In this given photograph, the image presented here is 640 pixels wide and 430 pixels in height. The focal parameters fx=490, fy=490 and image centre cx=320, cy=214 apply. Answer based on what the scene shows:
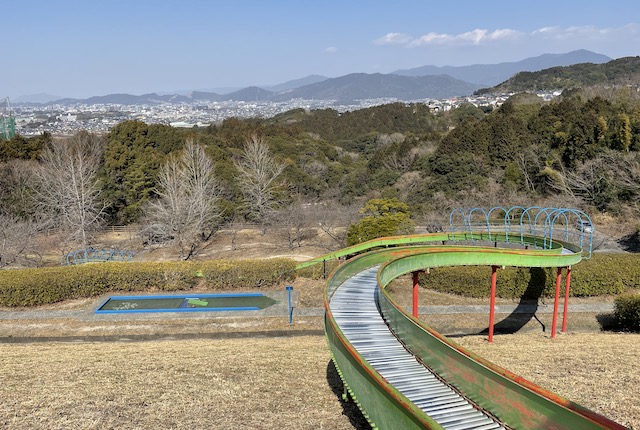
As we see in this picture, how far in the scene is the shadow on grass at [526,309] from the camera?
55.7ft

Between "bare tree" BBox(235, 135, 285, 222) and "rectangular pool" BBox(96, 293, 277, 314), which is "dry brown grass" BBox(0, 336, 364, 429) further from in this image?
"bare tree" BBox(235, 135, 285, 222)

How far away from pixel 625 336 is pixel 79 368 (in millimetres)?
15335

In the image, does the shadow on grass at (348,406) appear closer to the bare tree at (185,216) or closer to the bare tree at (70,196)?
the bare tree at (185,216)

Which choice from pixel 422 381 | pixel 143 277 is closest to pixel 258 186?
pixel 143 277

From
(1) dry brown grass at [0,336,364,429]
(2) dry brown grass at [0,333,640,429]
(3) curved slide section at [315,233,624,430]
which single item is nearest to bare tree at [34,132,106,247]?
(2) dry brown grass at [0,333,640,429]

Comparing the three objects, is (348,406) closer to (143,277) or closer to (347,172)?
(143,277)

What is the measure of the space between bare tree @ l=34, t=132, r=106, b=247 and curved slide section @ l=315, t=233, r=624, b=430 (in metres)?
23.5

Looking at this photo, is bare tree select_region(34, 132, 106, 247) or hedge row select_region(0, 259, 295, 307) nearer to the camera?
hedge row select_region(0, 259, 295, 307)

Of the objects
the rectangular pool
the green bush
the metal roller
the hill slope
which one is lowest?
the rectangular pool

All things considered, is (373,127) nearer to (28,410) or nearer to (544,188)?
(544,188)

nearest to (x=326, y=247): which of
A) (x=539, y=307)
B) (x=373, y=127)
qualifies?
(x=539, y=307)

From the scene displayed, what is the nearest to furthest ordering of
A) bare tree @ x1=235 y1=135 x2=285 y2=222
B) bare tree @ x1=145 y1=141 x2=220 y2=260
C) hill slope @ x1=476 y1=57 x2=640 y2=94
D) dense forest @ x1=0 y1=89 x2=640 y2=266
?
1. bare tree @ x1=145 y1=141 x2=220 y2=260
2. dense forest @ x1=0 y1=89 x2=640 y2=266
3. bare tree @ x1=235 y1=135 x2=285 y2=222
4. hill slope @ x1=476 y1=57 x2=640 y2=94

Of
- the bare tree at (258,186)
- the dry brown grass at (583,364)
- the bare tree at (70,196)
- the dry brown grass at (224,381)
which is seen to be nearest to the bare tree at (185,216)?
the bare tree at (70,196)

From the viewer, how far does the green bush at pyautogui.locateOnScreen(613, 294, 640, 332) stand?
15.8 metres
